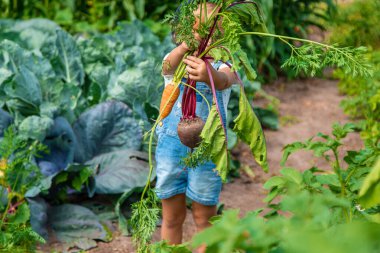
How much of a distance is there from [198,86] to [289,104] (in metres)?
3.46

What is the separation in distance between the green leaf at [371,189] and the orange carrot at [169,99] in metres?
1.05

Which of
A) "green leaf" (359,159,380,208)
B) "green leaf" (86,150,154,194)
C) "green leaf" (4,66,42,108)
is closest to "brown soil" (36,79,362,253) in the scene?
"green leaf" (86,150,154,194)

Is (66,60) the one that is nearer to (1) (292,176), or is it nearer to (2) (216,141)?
(2) (216,141)

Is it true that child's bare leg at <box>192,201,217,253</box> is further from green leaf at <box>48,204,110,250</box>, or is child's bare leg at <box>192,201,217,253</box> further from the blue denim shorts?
green leaf at <box>48,204,110,250</box>

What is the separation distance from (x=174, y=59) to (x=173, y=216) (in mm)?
798

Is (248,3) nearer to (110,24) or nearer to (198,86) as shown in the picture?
(198,86)

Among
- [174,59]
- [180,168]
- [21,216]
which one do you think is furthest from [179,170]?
[21,216]

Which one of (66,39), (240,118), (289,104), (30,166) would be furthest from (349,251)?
(289,104)

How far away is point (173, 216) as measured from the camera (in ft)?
9.39

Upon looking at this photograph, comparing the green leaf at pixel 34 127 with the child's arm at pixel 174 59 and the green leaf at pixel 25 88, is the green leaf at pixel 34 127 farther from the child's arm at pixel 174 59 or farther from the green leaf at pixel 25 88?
the child's arm at pixel 174 59

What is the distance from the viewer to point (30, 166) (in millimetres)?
3217

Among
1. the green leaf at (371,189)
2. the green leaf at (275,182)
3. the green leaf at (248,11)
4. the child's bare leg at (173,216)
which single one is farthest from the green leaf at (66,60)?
the green leaf at (371,189)

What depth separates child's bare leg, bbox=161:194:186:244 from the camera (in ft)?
9.29

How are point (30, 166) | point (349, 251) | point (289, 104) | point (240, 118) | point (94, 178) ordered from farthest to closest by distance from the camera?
point (289, 104), point (94, 178), point (30, 166), point (240, 118), point (349, 251)
